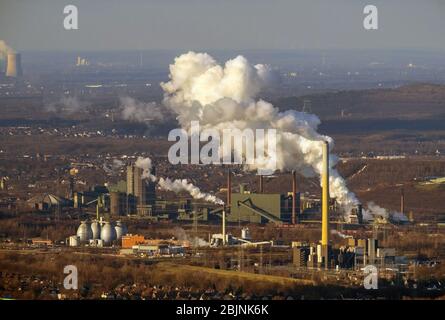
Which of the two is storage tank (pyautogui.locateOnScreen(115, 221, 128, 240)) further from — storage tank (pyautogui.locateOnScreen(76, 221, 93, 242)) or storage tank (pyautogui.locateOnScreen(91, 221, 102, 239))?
storage tank (pyautogui.locateOnScreen(76, 221, 93, 242))

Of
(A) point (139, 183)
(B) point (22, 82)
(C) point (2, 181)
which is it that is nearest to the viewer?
(A) point (139, 183)

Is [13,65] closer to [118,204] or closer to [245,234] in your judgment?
[118,204]

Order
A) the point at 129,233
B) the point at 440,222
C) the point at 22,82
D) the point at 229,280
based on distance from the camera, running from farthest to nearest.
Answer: the point at 22,82
the point at 440,222
the point at 129,233
the point at 229,280

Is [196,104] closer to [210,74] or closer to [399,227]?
[210,74]

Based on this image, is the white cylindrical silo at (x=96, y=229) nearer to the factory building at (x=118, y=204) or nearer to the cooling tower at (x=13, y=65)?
the factory building at (x=118, y=204)

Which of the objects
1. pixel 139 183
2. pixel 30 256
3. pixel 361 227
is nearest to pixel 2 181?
pixel 139 183

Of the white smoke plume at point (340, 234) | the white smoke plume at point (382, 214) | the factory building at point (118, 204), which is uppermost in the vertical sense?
the factory building at point (118, 204)

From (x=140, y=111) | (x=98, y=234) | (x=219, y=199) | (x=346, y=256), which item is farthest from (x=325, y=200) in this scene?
(x=140, y=111)

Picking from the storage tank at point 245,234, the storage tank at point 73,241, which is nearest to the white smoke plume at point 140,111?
the storage tank at point 245,234
